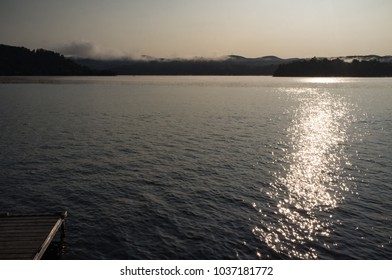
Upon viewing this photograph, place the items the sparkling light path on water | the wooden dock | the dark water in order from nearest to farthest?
the wooden dock < the dark water < the sparkling light path on water

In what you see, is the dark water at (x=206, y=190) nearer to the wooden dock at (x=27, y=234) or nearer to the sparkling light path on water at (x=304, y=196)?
the sparkling light path on water at (x=304, y=196)

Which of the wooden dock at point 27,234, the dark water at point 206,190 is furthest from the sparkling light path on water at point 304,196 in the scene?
the wooden dock at point 27,234

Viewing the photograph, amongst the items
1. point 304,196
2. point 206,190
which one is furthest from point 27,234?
point 304,196

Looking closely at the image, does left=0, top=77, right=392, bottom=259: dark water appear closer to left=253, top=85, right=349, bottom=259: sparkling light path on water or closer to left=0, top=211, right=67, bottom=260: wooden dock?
left=253, top=85, right=349, bottom=259: sparkling light path on water

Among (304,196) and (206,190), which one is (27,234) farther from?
(304,196)

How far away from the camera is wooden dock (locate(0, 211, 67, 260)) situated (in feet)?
77.3

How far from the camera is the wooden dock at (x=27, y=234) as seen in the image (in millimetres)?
23547

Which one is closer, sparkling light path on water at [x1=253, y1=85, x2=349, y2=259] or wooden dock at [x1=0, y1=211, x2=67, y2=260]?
wooden dock at [x1=0, y1=211, x2=67, y2=260]

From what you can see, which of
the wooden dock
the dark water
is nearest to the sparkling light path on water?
the dark water

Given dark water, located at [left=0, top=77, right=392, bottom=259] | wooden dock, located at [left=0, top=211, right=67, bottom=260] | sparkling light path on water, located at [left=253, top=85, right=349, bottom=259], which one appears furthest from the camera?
sparkling light path on water, located at [left=253, top=85, right=349, bottom=259]
